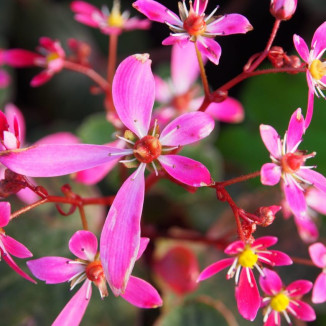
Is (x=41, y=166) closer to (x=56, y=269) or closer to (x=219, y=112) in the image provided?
(x=56, y=269)

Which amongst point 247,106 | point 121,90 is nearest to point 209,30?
point 121,90

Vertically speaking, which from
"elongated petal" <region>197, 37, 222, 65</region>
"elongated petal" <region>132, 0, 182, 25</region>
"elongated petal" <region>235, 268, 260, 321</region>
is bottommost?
"elongated petal" <region>235, 268, 260, 321</region>

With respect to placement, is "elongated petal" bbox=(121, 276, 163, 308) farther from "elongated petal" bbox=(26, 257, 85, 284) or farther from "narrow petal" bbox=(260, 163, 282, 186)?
"narrow petal" bbox=(260, 163, 282, 186)

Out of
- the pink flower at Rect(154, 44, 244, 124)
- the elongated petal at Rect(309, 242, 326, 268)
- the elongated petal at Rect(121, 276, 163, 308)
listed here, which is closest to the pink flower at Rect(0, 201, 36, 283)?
the elongated petal at Rect(121, 276, 163, 308)

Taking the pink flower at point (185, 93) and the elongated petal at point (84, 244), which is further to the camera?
the pink flower at point (185, 93)

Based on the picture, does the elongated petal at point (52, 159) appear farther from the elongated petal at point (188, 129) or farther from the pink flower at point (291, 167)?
the pink flower at point (291, 167)

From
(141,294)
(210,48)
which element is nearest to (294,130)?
(210,48)

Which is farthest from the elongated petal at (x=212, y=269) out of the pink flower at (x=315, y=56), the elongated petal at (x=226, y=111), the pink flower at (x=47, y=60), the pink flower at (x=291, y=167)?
the elongated petal at (x=226, y=111)
